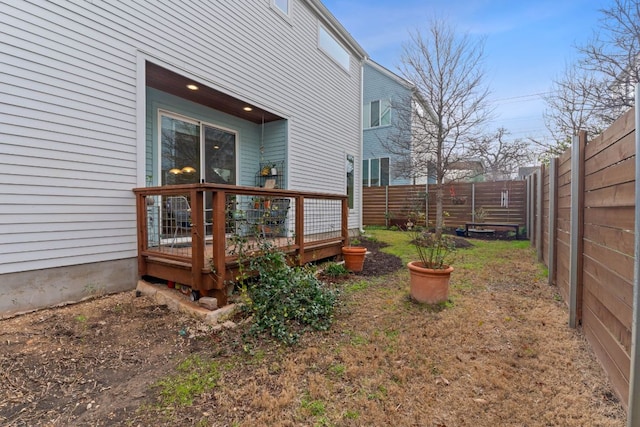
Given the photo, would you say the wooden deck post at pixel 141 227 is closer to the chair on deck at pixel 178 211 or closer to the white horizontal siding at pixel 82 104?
the white horizontal siding at pixel 82 104

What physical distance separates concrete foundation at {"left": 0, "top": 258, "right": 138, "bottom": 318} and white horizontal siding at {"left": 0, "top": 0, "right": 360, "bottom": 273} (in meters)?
0.10

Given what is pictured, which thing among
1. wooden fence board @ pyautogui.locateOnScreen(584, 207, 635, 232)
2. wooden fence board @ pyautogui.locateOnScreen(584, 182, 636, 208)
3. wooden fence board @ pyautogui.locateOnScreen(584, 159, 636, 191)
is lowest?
wooden fence board @ pyautogui.locateOnScreen(584, 207, 635, 232)

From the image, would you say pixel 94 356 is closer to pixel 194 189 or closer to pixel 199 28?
pixel 194 189

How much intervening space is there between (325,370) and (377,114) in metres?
13.8

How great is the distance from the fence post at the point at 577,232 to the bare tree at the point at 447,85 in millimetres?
5420

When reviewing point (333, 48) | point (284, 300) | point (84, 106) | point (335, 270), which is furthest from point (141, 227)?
point (333, 48)

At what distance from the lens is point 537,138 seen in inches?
469

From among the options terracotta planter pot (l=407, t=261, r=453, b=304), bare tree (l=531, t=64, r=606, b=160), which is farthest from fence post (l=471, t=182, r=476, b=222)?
terracotta planter pot (l=407, t=261, r=453, b=304)

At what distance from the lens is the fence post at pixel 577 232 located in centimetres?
282

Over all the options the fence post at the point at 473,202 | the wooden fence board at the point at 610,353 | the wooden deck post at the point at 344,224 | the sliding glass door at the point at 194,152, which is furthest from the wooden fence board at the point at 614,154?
the fence post at the point at 473,202

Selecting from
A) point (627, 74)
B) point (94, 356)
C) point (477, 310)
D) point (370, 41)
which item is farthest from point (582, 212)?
point (370, 41)

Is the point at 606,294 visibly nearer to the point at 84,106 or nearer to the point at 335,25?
the point at 84,106

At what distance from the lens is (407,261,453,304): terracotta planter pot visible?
11.8 feet

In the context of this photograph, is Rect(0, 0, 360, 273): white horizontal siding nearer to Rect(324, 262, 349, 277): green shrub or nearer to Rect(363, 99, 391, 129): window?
Rect(324, 262, 349, 277): green shrub
